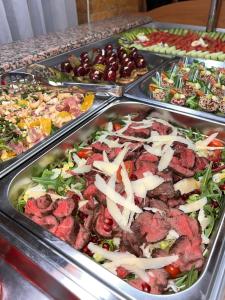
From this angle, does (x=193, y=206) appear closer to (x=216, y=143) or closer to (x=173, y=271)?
(x=173, y=271)

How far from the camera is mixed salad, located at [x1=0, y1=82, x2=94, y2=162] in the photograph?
1.19 m

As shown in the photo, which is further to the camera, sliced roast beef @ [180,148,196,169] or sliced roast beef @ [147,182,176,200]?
sliced roast beef @ [180,148,196,169]

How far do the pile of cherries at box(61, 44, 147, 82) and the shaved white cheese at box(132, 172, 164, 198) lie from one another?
0.93m

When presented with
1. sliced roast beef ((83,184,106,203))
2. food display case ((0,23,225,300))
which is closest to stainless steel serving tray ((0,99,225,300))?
food display case ((0,23,225,300))

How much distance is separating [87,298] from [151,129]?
2.76 feet

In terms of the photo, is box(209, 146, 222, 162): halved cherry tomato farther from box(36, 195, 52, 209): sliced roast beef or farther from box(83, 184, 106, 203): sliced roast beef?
box(36, 195, 52, 209): sliced roast beef

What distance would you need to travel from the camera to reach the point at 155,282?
0.71 meters

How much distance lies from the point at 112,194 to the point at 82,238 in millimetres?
178

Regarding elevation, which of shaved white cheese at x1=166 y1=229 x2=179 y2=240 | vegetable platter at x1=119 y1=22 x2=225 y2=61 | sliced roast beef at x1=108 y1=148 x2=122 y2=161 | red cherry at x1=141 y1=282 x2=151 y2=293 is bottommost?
vegetable platter at x1=119 y1=22 x2=225 y2=61

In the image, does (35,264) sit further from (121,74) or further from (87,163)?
(121,74)

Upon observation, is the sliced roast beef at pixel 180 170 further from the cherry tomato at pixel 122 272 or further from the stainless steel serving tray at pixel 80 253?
the cherry tomato at pixel 122 272

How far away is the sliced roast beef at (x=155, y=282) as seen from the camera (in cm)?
70

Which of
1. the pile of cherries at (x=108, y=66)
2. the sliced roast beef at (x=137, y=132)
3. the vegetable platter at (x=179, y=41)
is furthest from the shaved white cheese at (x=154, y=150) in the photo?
the vegetable platter at (x=179, y=41)

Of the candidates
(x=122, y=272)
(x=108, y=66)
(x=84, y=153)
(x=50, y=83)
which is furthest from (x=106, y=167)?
(x=108, y=66)
